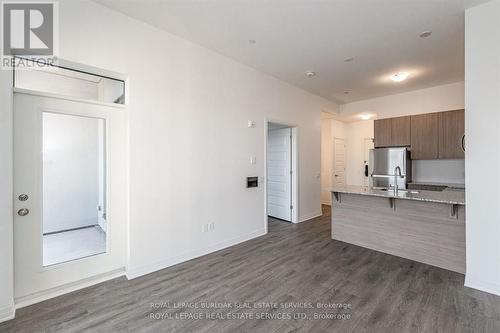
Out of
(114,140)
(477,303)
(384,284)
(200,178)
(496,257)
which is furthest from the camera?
(200,178)

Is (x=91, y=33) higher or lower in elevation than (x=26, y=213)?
higher

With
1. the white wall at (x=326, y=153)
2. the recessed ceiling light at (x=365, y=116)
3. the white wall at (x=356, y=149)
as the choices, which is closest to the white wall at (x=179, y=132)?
the white wall at (x=326, y=153)

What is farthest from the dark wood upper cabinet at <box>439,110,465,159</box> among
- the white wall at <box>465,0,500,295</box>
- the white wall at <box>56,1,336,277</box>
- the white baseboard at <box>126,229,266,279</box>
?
the white baseboard at <box>126,229,266,279</box>

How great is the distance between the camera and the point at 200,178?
11.3 feet

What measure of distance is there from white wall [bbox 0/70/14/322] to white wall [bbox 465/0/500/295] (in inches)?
183

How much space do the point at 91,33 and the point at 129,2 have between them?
21.0 inches

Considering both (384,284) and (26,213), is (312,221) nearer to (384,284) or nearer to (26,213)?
(384,284)

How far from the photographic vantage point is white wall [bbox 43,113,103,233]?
244 cm

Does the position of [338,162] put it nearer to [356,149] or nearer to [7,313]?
[356,149]

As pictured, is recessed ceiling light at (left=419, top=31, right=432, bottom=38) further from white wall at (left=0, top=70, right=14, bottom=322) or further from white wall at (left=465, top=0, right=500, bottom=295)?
white wall at (left=0, top=70, right=14, bottom=322)

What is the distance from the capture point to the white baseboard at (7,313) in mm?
2012

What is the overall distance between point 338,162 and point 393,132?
2.19m

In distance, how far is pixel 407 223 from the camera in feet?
11.2

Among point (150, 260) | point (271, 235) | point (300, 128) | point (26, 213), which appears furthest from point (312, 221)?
point (26, 213)
